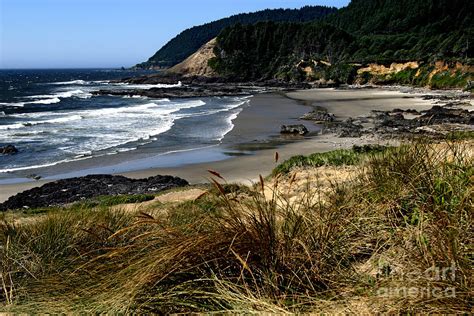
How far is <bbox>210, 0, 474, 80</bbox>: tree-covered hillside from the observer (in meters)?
97.8

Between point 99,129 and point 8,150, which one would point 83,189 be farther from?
point 99,129

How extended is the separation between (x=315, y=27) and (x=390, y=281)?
121387 millimetres

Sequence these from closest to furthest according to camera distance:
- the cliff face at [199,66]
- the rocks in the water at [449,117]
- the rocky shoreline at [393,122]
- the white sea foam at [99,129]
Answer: the white sea foam at [99,129]
the rocky shoreline at [393,122]
the rocks in the water at [449,117]
the cliff face at [199,66]

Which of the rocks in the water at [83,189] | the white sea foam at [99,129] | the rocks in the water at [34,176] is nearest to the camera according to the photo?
the rocks in the water at [83,189]

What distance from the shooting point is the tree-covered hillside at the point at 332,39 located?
97.8 meters

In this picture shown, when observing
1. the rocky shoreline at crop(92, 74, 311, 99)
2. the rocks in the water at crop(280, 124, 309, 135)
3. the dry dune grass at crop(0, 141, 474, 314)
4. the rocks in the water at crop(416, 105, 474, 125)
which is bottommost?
the rocks in the water at crop(280, 124, 309, 135)

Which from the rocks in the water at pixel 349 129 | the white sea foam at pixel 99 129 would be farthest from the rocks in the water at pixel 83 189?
the rocks in the water at pixel 349 129

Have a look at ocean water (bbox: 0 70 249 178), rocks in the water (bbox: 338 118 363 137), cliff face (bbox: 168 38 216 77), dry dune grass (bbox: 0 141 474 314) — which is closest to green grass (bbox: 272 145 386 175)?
dry dune grass (bbox: 0 141 474 314)

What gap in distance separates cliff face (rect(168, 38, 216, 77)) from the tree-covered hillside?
2.00m

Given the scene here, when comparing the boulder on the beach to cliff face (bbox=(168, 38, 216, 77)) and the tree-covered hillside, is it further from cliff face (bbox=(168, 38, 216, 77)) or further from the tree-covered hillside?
cliff face (bbox=(168, 38, 216, 77))

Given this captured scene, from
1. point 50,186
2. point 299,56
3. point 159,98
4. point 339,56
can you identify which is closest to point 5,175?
point 50,186

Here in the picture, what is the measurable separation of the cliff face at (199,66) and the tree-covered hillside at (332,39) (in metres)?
2.00

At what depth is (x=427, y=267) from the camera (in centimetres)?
266

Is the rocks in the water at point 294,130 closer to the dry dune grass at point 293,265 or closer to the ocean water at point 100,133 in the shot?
the ocean water at point 100,133
